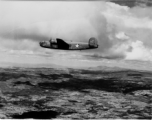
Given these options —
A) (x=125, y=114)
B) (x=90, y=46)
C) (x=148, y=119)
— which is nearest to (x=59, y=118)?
(x=125, y=114)

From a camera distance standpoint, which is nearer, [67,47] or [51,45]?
[67,47]

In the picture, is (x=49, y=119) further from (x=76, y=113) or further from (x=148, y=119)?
(x=148, y=119)

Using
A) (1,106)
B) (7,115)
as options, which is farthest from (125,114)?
(1,106)

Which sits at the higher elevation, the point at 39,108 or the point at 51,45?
the point at 51,45

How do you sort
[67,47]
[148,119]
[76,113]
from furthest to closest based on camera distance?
[76,113] < [148,119] < [67,47]

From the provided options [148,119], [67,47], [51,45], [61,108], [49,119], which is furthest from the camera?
[61,108]

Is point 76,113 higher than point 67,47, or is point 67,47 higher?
point 67,47

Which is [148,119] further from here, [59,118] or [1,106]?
[1,106]

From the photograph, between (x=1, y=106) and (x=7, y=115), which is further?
(x=1, y=106)

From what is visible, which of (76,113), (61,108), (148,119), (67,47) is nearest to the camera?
(67,47)
